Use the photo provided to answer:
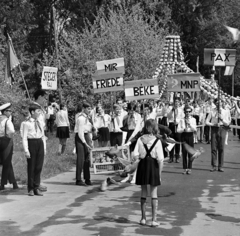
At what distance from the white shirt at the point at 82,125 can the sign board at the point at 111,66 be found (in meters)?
3.52

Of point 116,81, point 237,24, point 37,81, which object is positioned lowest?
point 116,81

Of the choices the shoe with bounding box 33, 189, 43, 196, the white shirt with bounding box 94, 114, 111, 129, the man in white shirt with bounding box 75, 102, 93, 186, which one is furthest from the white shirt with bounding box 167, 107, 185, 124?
the shoe with bounding box 33, 189, 43, 196

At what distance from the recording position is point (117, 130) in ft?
55.7

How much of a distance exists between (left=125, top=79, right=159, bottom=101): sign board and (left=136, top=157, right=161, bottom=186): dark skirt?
6910mm

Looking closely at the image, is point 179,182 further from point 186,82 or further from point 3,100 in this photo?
point 3,100

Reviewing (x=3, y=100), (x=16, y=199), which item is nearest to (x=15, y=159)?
(x=16, y=199)

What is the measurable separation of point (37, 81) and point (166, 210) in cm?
3932

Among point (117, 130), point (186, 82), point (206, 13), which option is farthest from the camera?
point (206, 13)

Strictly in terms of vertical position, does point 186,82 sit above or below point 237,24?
below

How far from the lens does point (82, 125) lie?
13.8 m

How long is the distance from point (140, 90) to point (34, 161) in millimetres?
4890

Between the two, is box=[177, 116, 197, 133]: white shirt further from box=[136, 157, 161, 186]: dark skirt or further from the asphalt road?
box=[136, 157, 161, 186]: dark skirt

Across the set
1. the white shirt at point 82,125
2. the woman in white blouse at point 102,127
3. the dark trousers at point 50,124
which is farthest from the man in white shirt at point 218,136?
the dark trousers at point 50,124

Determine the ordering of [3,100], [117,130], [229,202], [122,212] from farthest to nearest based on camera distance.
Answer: [3,100]
[117,130]
[229,202]
[122,212]
